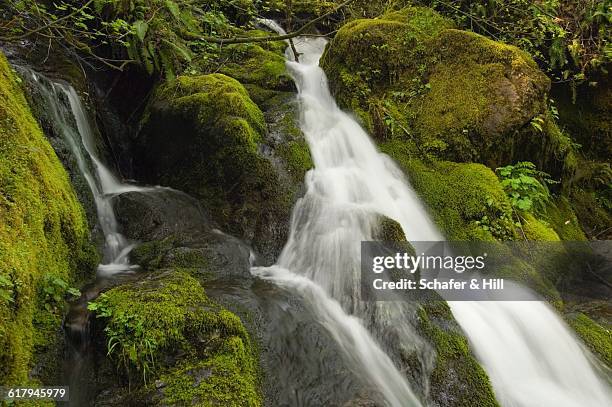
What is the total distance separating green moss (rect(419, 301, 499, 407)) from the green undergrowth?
1.59 metres

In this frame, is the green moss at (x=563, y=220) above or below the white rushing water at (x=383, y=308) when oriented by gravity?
above

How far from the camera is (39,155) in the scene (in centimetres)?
360

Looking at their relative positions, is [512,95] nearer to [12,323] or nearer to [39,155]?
[39,155]

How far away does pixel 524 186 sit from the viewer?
632 centimetres

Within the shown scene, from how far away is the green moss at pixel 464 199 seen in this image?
5730mm

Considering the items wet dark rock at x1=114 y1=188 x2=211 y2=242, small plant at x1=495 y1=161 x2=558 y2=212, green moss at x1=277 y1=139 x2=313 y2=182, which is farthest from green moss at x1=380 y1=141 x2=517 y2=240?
wet dark rock at x1=114 y1=188 x2=211 y2=242

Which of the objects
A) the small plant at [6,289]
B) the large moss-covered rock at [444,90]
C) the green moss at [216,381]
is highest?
the large moss-covered rock at [444,90]

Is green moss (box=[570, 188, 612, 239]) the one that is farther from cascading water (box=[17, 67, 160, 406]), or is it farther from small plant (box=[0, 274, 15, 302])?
small plant (box=[0, 274, 15, 302])

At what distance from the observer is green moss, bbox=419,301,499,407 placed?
11.5 ft

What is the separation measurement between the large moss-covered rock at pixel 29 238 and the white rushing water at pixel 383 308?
192 cm

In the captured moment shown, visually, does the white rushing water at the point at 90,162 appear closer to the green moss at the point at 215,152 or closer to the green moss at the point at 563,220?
the green moss at the point at 215,152

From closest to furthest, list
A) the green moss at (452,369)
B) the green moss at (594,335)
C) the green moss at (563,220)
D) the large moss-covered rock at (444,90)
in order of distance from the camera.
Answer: the green moss at (452,369)
the green moss at (594,335)
the large moss-covered rock at (444,90)
the green moss at (563,220)

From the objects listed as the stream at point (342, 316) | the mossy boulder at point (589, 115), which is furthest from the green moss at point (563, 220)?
the stream at point (342, 316)

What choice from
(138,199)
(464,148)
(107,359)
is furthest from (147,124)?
(464,148)
